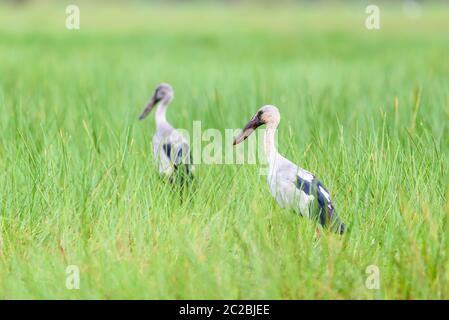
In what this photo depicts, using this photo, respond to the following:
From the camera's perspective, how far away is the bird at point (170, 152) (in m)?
4.61

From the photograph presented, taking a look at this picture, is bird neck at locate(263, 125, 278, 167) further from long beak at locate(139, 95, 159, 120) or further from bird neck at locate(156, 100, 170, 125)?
long beak at locate(139, 95, 159, 120)

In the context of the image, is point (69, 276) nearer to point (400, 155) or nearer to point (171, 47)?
point (400, 155)

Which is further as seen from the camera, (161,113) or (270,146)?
(161,113)

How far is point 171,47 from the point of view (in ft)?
50.9

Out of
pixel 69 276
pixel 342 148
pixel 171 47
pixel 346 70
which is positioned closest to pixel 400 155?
pixel 342 148

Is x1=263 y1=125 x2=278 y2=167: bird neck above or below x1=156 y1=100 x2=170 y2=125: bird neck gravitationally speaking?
below

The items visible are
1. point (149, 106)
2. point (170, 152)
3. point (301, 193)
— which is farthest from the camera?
point (149, 106)

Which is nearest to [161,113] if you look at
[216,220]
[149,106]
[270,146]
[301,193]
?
[149,106]

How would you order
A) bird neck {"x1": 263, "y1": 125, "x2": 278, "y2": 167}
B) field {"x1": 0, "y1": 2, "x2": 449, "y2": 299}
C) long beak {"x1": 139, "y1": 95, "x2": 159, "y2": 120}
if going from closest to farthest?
1. field {"x1": 0, "y1": 2, "x2": 449, "y2": 299}
2. bird neck {"x1": 263, "y1": 125, "x2": 278, "y2": 167}
3. long beak {"x1": 139, "y1": 95, "x2": 159, "y2": 120}

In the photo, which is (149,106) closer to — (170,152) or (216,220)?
(170,152)

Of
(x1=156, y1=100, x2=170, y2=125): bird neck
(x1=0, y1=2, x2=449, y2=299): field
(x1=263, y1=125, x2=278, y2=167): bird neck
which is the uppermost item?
(x1=156, y1=100, x2=170, y2=125): bird neck

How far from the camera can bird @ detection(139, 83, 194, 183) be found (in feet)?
15.1

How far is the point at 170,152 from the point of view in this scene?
5031 mm

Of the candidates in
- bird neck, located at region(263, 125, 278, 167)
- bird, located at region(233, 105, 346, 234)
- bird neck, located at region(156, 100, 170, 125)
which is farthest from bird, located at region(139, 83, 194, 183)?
bird, located at region(233, 105, 346, 234)
